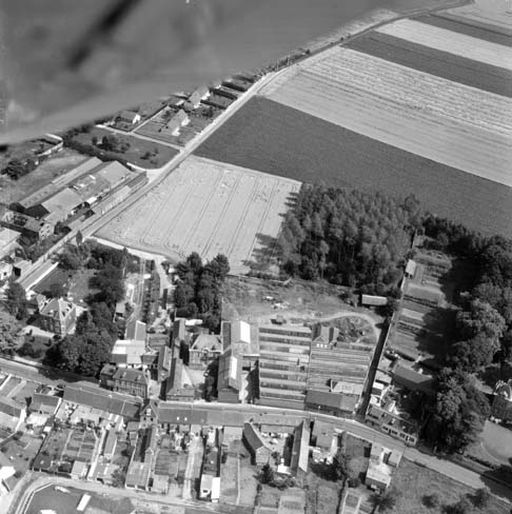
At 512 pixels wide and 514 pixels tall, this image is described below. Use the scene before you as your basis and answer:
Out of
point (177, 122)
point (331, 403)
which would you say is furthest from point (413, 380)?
point (177, 122)

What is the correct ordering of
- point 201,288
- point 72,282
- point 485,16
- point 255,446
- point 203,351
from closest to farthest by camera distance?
point 255,446 < point 203,351 < point 201,288 < point 72,282 < point 485,16

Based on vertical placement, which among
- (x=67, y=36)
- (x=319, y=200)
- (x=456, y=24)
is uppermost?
(x=67, y=36)

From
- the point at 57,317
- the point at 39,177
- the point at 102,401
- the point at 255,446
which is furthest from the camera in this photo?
the point at 39,177

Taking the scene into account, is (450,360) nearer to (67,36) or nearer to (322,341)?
(322,341)

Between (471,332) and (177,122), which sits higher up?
(177,122)

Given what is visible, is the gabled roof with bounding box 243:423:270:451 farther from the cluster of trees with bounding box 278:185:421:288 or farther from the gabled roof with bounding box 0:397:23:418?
the cluster of trees with bounding box 278:185:421:288

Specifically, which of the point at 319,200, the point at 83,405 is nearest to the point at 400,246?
the point at 319,200

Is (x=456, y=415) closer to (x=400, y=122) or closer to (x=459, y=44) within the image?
(x=400, y=122)

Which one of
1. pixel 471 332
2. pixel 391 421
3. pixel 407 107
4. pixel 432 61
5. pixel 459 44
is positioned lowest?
pixel 391 421
